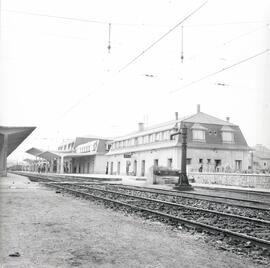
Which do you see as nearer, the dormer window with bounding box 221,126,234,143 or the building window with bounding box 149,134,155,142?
the dormer window with bounding box 221,126,234,143

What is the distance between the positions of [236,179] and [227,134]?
50.3 feet

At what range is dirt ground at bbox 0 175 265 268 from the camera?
4.80m

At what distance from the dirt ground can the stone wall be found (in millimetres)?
16900

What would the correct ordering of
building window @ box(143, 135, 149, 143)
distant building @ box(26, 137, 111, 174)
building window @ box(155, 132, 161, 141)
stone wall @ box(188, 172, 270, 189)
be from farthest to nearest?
distant building @ box(26, 137, 111, 174) → building window @ box(143, 135, 149, 143) → building window @ box(155, 132, 161, 141) → stone wall @ box(188, 172, 270, 189)

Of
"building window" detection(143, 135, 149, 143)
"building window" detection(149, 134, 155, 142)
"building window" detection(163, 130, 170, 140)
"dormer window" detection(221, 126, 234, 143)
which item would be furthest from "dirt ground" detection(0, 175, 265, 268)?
"building window" detection(143, 135, 149, 143)

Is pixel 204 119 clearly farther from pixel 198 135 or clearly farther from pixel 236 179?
pixel 236 179

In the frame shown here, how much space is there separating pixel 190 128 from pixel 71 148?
4826 centimetres

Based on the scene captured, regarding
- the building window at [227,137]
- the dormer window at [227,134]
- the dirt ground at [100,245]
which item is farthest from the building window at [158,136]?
the dirt ground at [100,245]

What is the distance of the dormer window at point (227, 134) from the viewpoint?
40.5 m

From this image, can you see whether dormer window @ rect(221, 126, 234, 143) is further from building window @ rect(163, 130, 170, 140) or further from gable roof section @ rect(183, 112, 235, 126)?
building window @ rect(163, 130, 170, 140)

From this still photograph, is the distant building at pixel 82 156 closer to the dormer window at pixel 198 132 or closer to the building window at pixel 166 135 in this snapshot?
the building window at pixel 166 135

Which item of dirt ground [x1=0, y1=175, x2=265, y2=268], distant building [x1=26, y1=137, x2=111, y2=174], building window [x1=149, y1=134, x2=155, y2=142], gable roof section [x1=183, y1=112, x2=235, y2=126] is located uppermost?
gable roof section [x1=183, y1=112, x2=235, y2=126]

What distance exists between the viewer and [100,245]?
18.9 feet

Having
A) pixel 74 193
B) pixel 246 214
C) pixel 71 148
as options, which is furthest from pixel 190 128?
pixel 71 148
